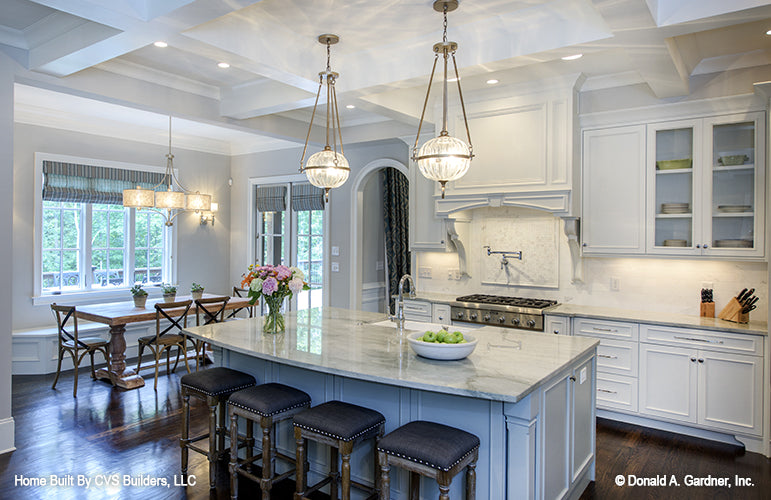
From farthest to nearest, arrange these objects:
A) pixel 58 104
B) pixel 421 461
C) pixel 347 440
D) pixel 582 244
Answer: pixel 58 104 < pixel 582 244 < pixel 347 440 < pixel 421 461

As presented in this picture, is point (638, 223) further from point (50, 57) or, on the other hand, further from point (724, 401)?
point (50, 57)

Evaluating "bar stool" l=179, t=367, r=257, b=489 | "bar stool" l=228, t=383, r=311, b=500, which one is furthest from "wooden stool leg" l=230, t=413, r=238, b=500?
"bar stool" l=179, t=367, r=257, b=489

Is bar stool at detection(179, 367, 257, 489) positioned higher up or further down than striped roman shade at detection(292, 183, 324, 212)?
further down

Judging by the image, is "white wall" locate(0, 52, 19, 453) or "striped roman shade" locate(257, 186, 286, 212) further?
"striped roman shade" locate(257, 186, 286, 212)

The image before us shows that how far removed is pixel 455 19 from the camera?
321 centimetres

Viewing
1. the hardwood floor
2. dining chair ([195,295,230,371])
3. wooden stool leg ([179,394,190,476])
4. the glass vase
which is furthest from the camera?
dining chair ([195,295,230,371])

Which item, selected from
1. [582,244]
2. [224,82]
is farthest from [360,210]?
[582,244]

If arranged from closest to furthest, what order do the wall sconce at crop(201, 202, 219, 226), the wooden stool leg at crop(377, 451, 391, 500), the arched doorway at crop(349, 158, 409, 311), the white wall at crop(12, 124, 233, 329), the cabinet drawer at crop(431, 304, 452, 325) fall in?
the wooden stool leg at crop(377, 451, 391, 500), the cabinet drawer at crop(431, 304, 452, 325), the white wall at crop(12, 124, 233, 329), the arched doorway at crop(349, 158, 409, 311), the wall sconce at crop(201, 202, 219, 226)

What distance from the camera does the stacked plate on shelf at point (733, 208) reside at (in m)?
3.66

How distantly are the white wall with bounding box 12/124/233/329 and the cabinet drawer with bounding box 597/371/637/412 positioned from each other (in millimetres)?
5763

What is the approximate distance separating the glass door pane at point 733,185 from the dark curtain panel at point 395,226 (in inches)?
156

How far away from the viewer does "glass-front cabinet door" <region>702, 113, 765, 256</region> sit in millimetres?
3609

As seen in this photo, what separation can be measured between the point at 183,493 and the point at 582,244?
142 inches

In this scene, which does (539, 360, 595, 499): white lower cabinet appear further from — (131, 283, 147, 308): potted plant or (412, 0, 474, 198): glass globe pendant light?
(131, 283, 147, 308): potted plant
